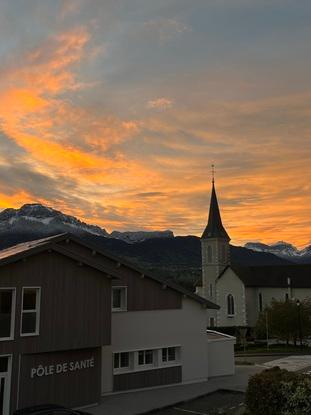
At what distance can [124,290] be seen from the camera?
2677 centimetres

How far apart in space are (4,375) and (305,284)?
62769mm

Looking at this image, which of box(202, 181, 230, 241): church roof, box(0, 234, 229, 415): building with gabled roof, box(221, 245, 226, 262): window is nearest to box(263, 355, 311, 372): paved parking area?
box(0, 234, 229, 415): building with gabled roof

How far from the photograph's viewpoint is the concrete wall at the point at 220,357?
30516mm

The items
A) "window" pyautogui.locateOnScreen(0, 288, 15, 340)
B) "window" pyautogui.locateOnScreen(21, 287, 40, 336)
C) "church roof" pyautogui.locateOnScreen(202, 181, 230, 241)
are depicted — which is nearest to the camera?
"window" pyautogui.locateOnScreen(0, 288, 15, 340)

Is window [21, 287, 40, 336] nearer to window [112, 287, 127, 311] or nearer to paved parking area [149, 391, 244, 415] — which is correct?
window [112, 287, 127, 311]

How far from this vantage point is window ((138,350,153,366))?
88.2ft

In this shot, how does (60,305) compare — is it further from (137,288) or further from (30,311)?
(137,288)

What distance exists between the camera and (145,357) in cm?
2712

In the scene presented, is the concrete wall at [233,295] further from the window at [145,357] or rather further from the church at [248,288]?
the window at [145,357]

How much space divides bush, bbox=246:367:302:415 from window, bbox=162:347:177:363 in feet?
34.5

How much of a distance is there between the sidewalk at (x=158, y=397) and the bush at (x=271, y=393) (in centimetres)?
605

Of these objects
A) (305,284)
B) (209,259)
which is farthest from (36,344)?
(209,259)

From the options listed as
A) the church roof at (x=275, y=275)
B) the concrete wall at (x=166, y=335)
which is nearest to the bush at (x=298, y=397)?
the concrete wall at (x=166, y=335)

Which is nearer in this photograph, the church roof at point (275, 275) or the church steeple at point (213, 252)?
the church roof at point (275, 275)
